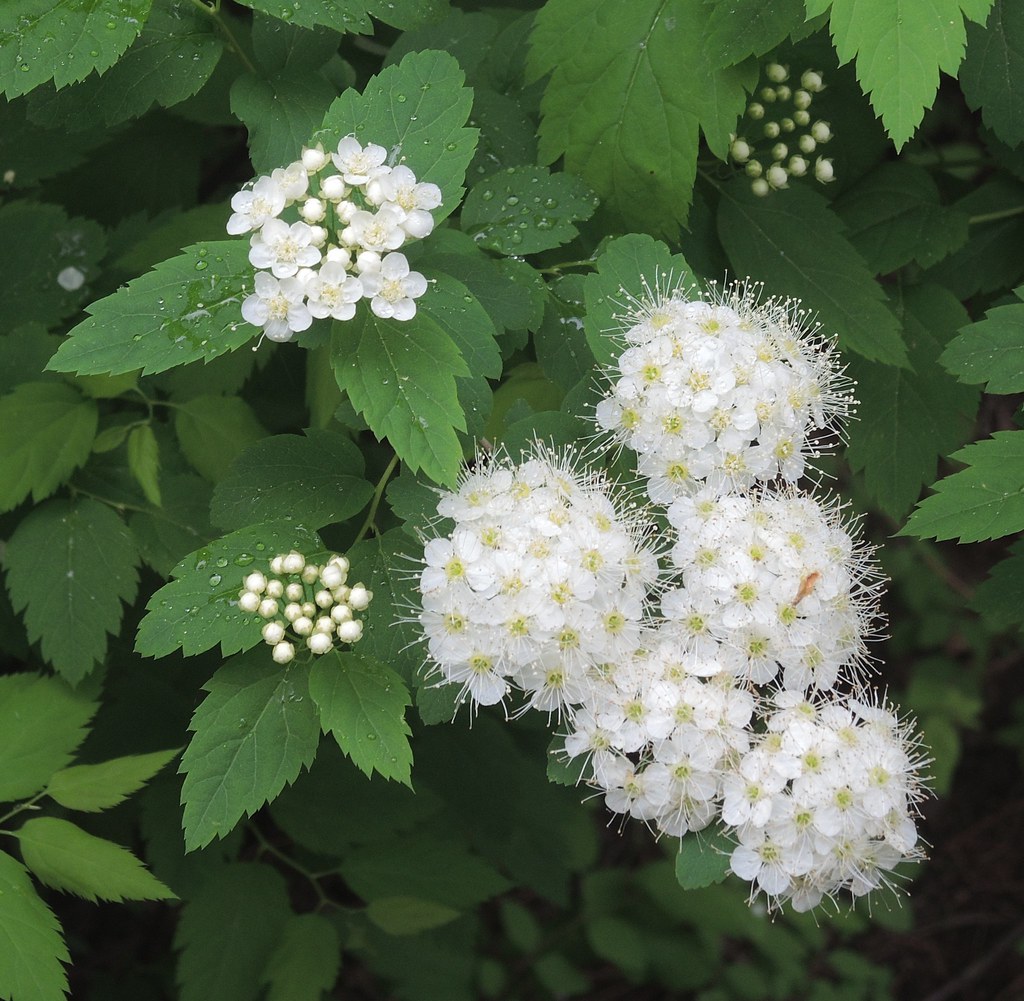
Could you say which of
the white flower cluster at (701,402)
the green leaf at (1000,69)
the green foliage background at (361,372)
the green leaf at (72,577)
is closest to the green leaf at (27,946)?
the green foliage background at (361,372)

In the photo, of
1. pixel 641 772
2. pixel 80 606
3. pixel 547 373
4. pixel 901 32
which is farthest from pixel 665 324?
pixel 80 606

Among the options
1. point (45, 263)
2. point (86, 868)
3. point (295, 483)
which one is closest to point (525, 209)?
point (295, 483)

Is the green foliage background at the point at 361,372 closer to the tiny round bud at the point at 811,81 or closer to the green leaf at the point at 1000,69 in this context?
the green leaf at the point at 1000,69

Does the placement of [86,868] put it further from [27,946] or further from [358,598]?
[358,598]

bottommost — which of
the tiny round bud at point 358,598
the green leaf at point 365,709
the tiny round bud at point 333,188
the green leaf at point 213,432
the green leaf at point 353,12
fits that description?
the green leaf at point 213,432

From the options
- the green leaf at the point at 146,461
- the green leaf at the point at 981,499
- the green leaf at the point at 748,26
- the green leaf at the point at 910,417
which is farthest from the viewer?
the green leaf at the point at 910,417

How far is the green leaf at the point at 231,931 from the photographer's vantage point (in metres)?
2.84

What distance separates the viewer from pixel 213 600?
6.18 ft

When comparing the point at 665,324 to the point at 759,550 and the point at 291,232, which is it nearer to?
the point at 759,550

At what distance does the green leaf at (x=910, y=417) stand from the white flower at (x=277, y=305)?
1566 mm

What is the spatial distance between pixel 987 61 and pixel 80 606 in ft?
8.08

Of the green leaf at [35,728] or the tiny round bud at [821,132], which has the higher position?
the tiny round bud at [821,132]

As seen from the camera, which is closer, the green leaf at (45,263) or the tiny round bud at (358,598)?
the tiny round bud at (358,598)

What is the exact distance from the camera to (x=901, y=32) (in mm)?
1927
